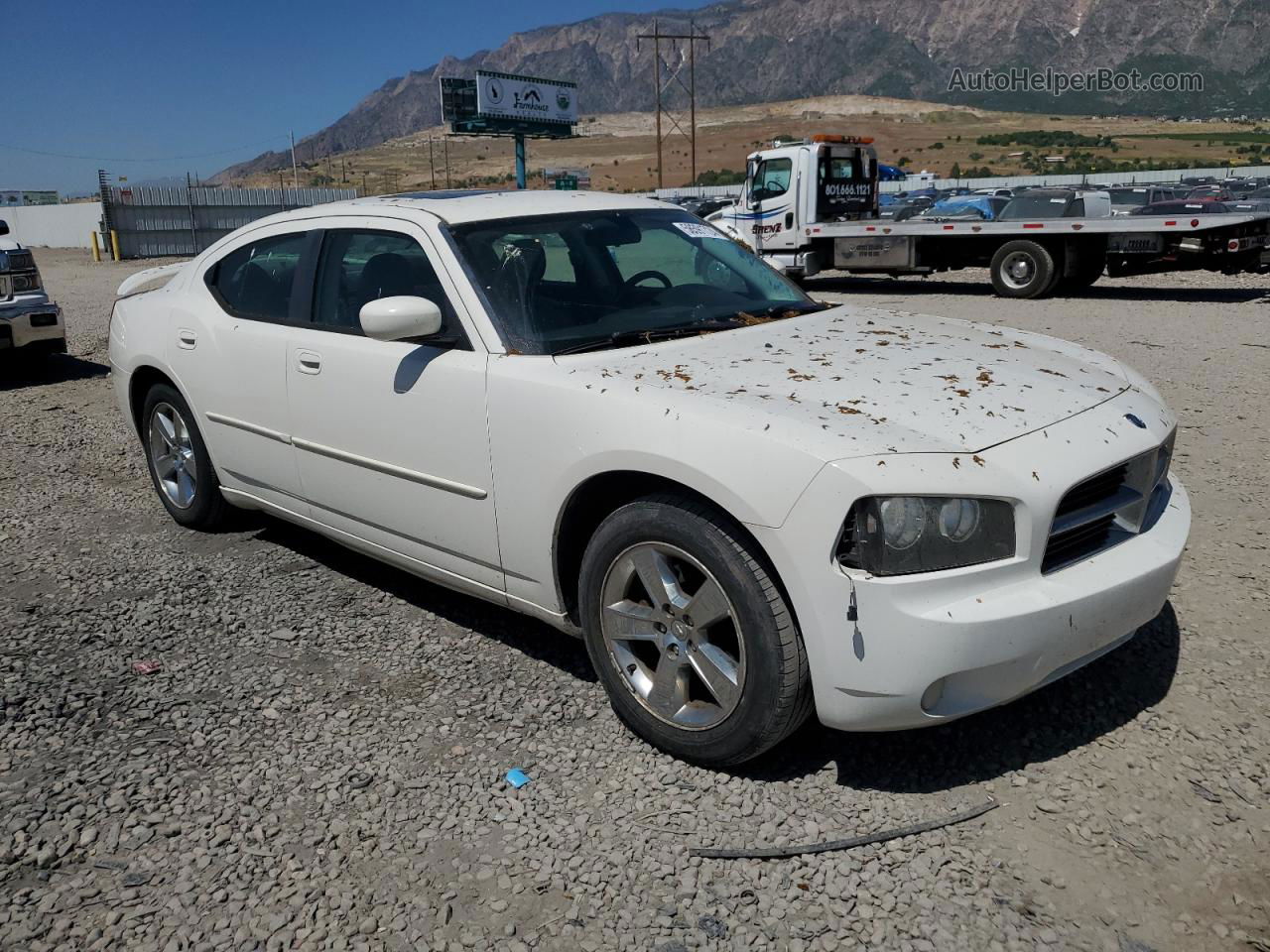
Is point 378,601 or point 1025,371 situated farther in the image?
point 378,601

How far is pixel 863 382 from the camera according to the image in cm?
308

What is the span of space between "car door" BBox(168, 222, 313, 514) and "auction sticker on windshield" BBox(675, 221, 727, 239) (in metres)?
1.52

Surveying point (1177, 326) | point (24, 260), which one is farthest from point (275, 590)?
point (1177, 326)

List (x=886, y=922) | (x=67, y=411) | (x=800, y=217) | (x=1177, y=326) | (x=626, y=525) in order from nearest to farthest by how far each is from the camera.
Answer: (x=886, y=922)
(x=626, y=525)
(x=67, y=411)
(x=1177, y=326)
(x=800, y=217)

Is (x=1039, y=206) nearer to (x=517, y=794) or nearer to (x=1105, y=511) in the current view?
(x=1105, y=511)

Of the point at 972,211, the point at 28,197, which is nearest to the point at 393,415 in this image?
the point at 972,211

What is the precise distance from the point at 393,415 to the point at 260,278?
130cm

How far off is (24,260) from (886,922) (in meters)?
9.98

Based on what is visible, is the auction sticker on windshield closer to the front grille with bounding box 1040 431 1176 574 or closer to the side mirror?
the side mirror

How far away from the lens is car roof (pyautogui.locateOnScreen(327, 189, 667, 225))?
387 cm

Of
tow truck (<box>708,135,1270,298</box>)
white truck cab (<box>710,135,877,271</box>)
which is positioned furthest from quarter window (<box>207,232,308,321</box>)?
white truck cab (<box>710,135,877,271</box>)

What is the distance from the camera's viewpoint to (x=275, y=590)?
14.7 feet

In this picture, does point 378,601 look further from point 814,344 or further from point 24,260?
point 24,260

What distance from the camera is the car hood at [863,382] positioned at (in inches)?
106
